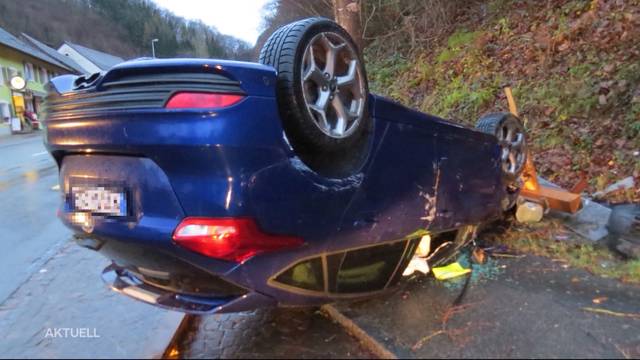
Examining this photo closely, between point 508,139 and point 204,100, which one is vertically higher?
point 204,100

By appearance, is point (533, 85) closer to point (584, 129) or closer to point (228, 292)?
point (584, 129)

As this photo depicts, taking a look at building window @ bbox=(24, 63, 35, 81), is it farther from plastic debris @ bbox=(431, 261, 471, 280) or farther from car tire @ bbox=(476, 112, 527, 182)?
plastic debris @ bbox=(431, 261, 471, 280)

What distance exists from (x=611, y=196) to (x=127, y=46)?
335 feet

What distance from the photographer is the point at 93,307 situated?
3.55 m

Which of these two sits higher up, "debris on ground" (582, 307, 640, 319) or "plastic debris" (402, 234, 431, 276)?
"plastic debris" (402, 234, 431, 276)

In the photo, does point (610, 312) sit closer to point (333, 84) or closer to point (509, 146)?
point (509, 146)

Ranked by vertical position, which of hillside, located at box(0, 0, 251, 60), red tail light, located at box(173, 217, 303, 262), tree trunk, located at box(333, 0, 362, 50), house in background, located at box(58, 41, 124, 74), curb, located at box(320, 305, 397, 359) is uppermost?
hillside, located at box(0, 0, 251, 60)

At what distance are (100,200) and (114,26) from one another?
106m

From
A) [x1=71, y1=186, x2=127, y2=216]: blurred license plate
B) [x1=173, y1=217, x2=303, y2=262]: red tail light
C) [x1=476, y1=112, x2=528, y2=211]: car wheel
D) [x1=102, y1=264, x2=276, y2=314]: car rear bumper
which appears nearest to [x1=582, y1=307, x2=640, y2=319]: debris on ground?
[x1=476, y1=112, x2=528, y2=211]: car wheel

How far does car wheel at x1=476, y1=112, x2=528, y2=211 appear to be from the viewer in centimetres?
437

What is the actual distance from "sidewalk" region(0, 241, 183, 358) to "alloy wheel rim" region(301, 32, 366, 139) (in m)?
1.57

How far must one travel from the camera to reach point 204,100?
218 cm

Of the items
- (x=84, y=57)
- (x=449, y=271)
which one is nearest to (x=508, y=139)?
(x=449, y=271)

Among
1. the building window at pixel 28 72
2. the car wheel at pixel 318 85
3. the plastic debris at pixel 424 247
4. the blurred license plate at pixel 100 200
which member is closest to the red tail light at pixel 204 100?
the car wheel at pixel 318 85
